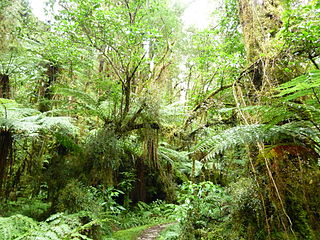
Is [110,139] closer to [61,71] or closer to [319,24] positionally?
[61,71]

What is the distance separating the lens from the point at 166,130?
A: 5.62 m

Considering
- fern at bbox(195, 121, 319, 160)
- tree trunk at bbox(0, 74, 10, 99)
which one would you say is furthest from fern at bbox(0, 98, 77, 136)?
fern at bbox(195, 121, 319, 160)

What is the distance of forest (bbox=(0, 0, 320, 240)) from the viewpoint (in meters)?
2.30

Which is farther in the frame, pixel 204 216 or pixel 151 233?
pixel 151 233

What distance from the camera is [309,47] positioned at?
2986mm

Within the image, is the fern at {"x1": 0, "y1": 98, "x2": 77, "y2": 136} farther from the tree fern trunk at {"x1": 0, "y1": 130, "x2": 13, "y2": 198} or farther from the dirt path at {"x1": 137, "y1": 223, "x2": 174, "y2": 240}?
the dirt path at {"x1": 137, "y1": 223, "x2": 174, "y2": 240}

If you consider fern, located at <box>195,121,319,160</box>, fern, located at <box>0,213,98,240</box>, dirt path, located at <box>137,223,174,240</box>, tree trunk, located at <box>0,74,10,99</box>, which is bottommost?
dirt path, located at <box>137,223,174,240</box>

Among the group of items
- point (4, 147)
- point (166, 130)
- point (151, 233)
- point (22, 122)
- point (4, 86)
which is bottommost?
point (151, 233)

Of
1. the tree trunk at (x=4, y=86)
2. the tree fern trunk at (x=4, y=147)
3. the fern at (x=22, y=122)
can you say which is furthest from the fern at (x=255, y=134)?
the tree trunk at (x=4, y=86)

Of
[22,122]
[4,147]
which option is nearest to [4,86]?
[4,147]

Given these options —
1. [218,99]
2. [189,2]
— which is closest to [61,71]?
[218,99]

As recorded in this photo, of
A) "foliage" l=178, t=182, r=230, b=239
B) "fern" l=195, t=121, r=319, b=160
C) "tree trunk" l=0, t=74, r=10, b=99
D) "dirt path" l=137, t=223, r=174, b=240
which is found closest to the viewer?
"fern" l=195, t=121, r=319, b=160

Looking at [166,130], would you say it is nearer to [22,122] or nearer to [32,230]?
[22,122]

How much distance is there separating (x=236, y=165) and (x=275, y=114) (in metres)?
2.68
